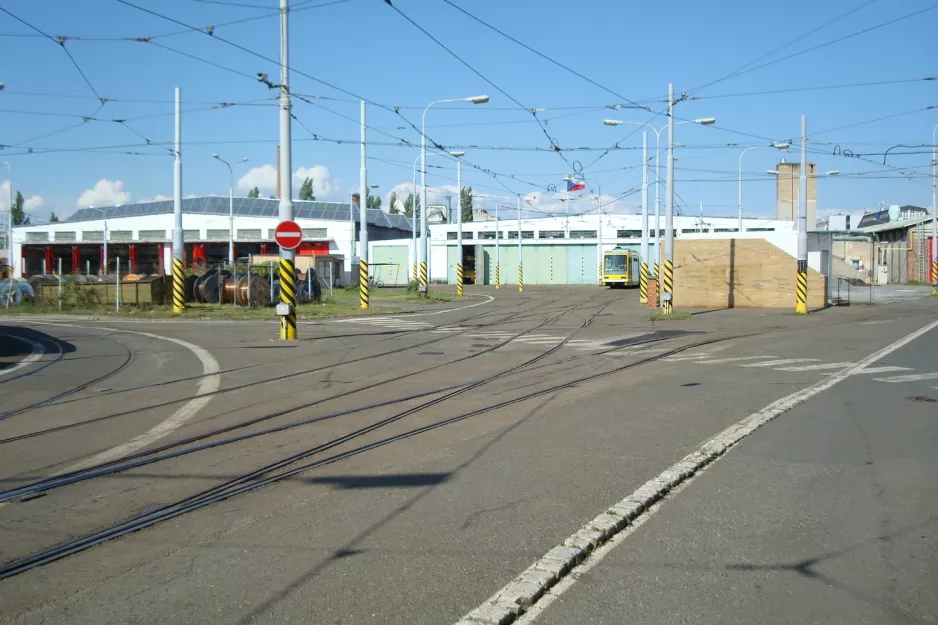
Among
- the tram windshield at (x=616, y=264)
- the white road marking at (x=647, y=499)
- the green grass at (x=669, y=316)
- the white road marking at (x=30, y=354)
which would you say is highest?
the tram windshield at (x=616, y=264)

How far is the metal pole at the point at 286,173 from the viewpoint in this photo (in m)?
20.5

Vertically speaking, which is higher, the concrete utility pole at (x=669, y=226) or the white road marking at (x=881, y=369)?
the concrete utility pole at (x=669, y=226)

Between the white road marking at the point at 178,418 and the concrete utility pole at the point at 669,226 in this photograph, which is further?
the concrete utility pole at the point at 669,226

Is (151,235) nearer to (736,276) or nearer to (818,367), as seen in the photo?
(736,276)

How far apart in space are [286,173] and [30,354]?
755 centimetres

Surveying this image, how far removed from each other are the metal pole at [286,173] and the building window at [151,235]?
6482cm

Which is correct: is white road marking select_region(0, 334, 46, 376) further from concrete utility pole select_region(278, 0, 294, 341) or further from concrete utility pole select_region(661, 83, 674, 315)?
concrete utility pole select_region(661, 83, 674, 315)

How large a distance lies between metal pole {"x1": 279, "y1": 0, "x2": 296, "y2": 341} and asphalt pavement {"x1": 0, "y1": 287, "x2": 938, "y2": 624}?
209 centimetres

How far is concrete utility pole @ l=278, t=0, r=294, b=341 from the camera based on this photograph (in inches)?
808

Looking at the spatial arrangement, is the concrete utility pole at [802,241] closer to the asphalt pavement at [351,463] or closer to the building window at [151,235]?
the asphalt pavement at [351,463]

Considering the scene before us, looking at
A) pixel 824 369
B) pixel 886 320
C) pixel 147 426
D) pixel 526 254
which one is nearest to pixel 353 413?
pixel 147 426

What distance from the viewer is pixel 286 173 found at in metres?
20.8

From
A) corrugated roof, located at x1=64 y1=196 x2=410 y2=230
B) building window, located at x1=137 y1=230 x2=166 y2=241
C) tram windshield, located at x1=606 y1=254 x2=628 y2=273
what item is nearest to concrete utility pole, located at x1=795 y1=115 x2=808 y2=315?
tram windshield, located at x1=606 y1=254 x2=628 y2=273

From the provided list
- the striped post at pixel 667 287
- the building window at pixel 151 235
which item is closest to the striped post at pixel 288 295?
the striped post at pixel 667 287
